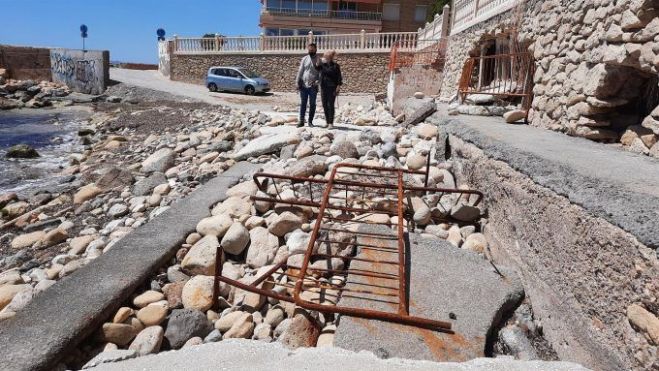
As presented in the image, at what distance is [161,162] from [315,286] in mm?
5946

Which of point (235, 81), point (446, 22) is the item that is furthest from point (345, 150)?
point (235, 81)

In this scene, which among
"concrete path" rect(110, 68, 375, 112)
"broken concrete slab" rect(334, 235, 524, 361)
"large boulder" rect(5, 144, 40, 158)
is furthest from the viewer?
"concrete path" rect(110, 68, 375, 112)

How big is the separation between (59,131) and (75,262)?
46.6 ft

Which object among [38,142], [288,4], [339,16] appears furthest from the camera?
[339,16]

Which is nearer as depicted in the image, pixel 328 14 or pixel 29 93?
pixel 29 93

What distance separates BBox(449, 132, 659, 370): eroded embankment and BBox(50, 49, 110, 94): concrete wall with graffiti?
25.8 meters

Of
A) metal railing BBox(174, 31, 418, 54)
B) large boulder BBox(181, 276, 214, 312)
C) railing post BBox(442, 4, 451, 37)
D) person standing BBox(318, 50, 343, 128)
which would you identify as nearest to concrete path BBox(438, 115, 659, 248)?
large boulder BBox(181, 276, 214, 312)

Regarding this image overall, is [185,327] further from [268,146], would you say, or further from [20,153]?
[20,153]

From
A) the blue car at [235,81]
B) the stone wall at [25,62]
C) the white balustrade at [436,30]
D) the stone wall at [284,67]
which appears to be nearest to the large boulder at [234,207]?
the white balustrade at [436,30]

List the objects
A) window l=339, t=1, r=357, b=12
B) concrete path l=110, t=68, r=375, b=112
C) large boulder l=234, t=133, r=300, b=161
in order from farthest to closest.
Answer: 1. window l=339, t=1, r=357, b=12
2. concrete path l=110, t=68, r=375, b=112
3. large boulder l=234, t=133, r=300, b=161

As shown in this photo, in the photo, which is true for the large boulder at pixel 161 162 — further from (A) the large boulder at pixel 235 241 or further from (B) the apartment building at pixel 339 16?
(B) the apartment building at pixel 339 16

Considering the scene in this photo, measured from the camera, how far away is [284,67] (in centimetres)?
2309

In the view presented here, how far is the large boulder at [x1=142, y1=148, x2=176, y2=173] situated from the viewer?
768cm

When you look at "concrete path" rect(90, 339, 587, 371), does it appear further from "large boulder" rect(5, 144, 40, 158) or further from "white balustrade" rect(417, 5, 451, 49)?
"white balustrade" rect(417, 5, 451, 49)
